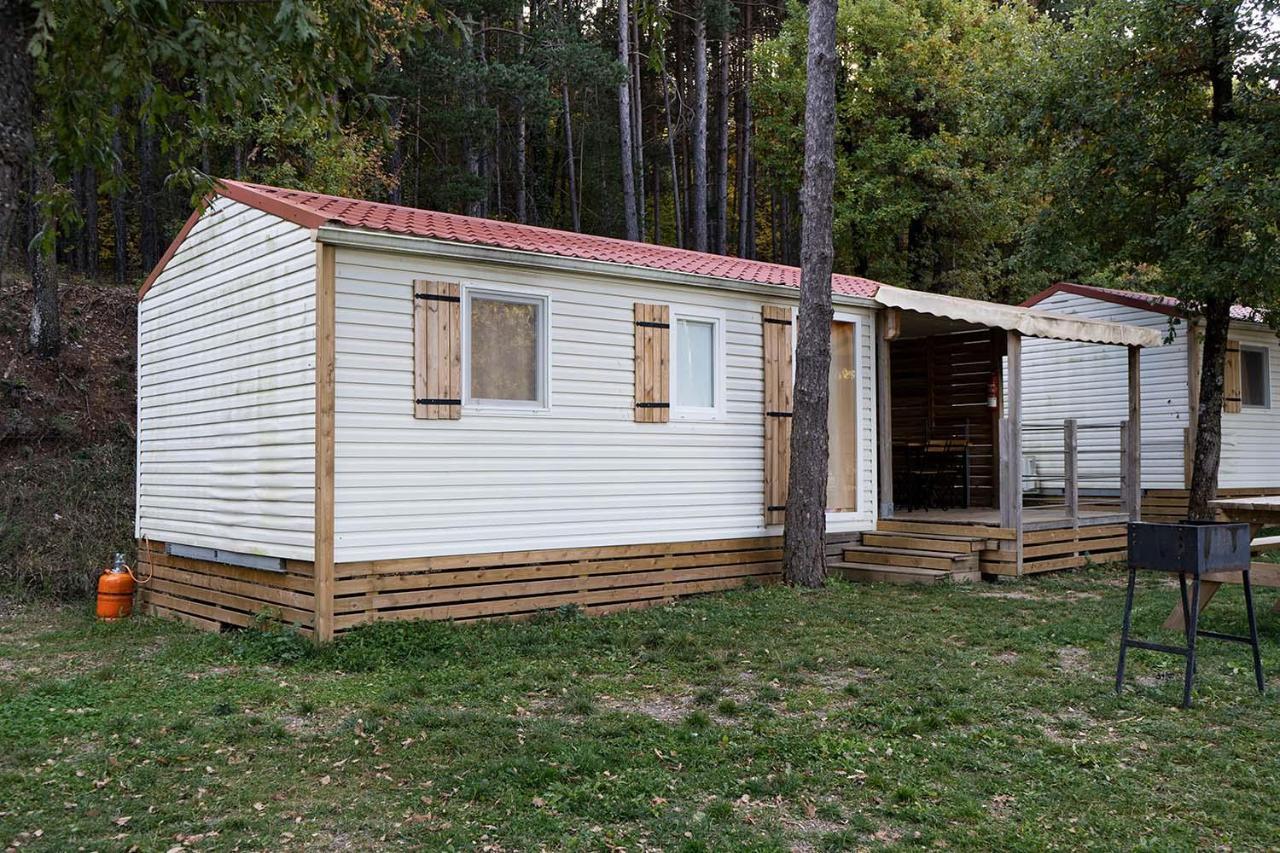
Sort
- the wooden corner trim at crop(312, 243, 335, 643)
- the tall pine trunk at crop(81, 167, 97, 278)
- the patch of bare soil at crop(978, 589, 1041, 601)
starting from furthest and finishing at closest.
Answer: the tall pine trunk at crop(81, 167, 97, 278) < the patch of bare soil at crop(978, 589, 1041, 601) < the wooden corner trim at crop(312, 243, 335, 643)

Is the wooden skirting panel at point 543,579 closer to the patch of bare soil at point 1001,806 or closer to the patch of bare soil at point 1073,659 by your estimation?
Answer: the patch of bare soil at point 1073,659

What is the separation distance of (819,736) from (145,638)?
581cm

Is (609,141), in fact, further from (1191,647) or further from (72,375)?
(1191,647)

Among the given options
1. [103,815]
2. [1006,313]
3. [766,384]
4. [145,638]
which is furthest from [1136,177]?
[103,815]

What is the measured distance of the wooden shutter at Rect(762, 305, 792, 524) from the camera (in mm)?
9898

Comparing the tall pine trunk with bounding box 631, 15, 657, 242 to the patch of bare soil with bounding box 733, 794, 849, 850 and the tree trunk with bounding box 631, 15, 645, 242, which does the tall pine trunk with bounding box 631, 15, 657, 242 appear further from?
the patch of bare soil with bounding box 733, 794, 849, 850

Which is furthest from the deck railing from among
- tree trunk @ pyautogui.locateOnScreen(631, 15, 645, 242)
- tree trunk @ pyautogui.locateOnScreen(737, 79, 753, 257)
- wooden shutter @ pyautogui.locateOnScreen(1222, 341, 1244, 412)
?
tree trunk @ pyautogui.locateOnScreen(631, 15, 645, 242)

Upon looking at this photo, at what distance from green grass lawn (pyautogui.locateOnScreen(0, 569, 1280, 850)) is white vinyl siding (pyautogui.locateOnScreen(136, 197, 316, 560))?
101 centimetres

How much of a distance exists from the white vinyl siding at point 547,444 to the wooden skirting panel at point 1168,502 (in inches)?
292

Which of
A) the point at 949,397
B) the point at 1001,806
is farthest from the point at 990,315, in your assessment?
the point at 1001,806

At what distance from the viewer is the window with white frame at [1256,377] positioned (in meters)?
15.3

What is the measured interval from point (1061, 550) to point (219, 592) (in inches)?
315

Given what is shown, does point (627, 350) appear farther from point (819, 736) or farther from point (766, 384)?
point (819, 736)

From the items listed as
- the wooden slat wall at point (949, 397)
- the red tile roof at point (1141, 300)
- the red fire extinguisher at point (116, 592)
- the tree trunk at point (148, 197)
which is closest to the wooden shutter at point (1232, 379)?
the red tile roof at point (1141, 300)
